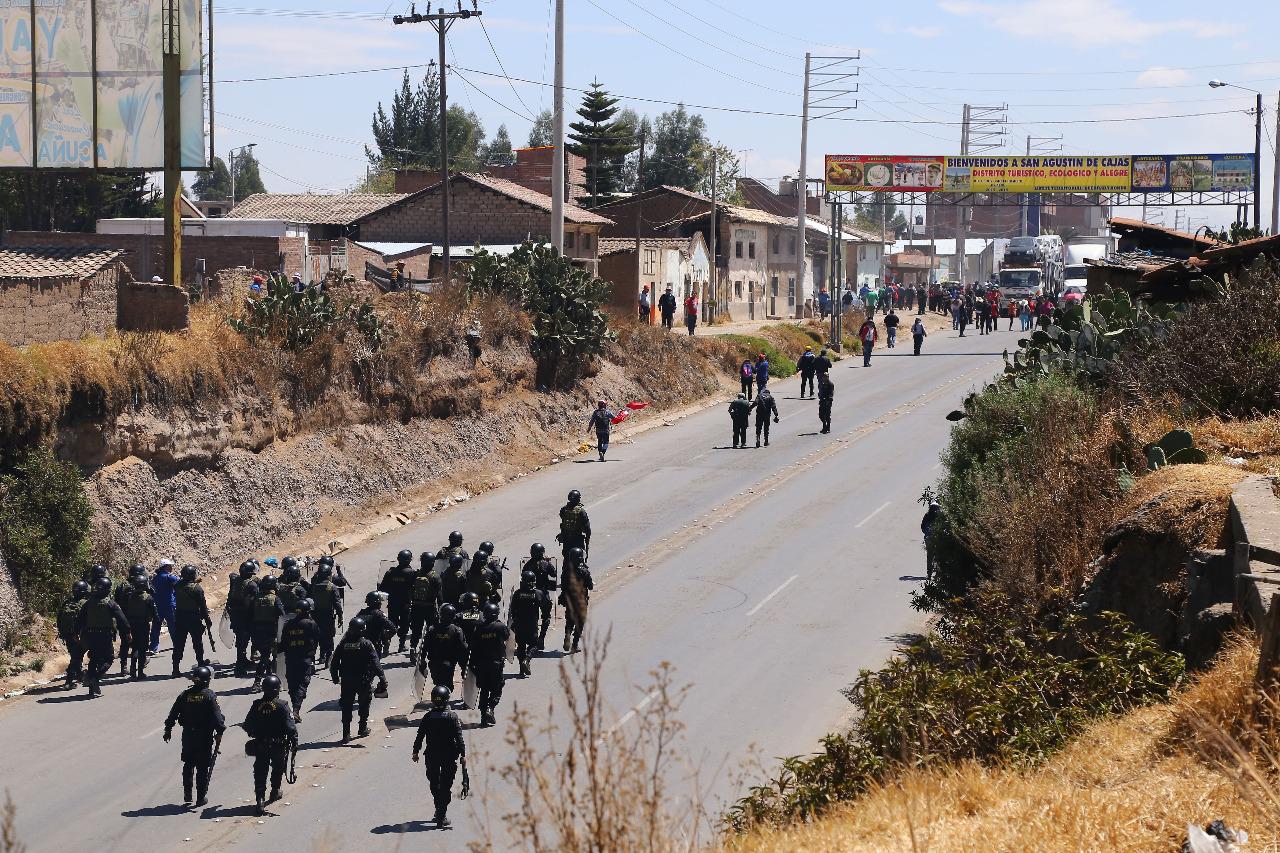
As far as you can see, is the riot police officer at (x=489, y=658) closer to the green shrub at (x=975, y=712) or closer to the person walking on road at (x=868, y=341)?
the green shrub at (x=975, y=712)

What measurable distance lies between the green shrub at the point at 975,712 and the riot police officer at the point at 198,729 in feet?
20.2

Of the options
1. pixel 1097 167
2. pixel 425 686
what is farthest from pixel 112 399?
pixel 1097 167

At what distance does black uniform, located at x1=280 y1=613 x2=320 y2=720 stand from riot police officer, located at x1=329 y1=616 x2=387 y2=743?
84 centimetres

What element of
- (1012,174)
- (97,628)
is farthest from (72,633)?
(1012,174)

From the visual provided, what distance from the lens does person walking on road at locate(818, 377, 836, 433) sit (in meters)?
37.0

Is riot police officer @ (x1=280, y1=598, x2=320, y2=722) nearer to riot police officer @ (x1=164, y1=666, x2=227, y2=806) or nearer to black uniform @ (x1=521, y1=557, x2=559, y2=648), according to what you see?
riot police officer @ (x1=164, y1=666, x2=227, y2=806)

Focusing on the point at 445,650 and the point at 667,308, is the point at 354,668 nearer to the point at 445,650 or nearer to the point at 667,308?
the point at 445,650

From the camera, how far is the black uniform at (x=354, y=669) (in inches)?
650

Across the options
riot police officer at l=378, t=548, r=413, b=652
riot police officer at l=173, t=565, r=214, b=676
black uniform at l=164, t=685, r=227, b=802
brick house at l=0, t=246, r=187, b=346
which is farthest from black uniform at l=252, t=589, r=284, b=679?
brick house at l=0, t=246, r=187, b=346

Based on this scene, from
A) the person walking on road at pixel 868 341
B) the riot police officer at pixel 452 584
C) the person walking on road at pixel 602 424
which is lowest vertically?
the riot police officer at pixel 452 584

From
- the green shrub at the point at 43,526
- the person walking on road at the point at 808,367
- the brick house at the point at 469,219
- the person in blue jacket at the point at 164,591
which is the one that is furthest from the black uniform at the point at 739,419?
the brick house at the point at 469,219

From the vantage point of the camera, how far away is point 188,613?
65.6ft

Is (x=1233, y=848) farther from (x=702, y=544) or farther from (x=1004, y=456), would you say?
(x=702, y=544)

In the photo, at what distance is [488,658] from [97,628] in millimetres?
5690
